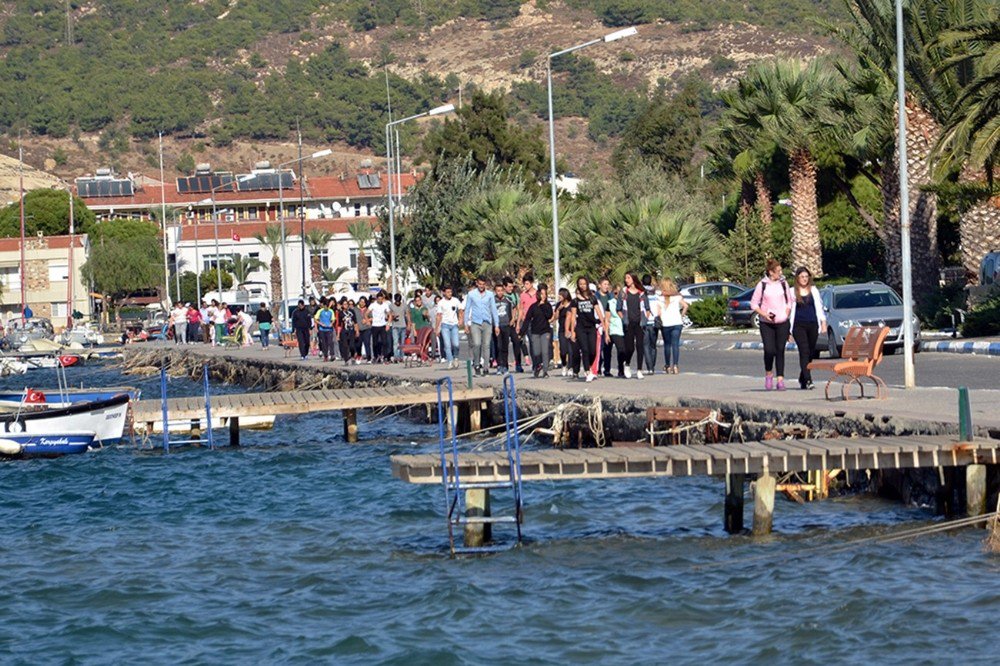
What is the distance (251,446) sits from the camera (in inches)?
1238

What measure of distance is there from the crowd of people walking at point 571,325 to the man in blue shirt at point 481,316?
2 centimetres

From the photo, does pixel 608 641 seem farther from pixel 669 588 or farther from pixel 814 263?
pixel 814 263

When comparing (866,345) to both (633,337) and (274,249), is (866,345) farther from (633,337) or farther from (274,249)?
(274,249)

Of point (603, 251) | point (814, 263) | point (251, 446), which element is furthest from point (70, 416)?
point (814, 263)

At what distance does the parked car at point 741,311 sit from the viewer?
4872 centimetres

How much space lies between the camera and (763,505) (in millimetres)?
17297

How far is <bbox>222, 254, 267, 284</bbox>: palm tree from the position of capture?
107 metres

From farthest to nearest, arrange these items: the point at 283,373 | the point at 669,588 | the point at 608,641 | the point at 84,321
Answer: the point at 84,321 → the point at 283,373 → the point at 669,588 → the point at 608,641

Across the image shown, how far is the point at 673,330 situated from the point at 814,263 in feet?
83.6

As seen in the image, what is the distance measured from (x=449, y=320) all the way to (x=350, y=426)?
4.13 metres

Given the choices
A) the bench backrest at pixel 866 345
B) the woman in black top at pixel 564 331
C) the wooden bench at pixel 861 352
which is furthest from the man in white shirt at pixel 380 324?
the bench backrest at pixel 866 345

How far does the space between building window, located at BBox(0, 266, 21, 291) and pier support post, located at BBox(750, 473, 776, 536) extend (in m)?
98.6

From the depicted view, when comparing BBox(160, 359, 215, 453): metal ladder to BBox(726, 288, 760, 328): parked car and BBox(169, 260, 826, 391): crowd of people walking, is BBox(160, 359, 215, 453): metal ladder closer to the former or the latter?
BBox(169, 260, 826, 391): crowd of people walking

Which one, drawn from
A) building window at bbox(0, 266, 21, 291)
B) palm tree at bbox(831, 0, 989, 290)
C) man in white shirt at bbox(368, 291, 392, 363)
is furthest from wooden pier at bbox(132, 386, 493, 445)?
building window at bbox(0, 266, 21, 291)
